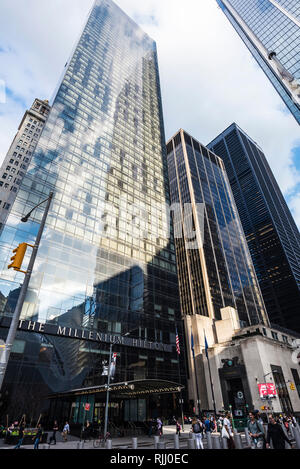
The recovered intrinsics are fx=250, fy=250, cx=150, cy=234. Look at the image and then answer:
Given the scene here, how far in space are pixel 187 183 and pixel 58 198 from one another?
321 feet

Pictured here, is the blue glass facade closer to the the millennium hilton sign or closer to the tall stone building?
the the millennium hilton sign

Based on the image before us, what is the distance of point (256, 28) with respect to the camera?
2625 inches

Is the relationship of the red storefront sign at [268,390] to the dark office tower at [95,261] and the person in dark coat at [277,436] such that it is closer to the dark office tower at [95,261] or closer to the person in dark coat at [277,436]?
the dark office tower at [95,261]

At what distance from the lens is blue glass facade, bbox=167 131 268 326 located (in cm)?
10538

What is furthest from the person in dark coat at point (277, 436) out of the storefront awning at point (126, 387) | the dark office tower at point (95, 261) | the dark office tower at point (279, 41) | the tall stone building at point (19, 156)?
the tall stone building at point (19, 156)

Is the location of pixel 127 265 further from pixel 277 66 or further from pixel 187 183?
pixel 187 183

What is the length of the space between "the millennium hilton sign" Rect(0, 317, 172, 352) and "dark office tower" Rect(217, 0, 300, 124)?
178ft

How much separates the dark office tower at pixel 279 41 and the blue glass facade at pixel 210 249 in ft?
223

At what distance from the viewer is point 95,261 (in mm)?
43594

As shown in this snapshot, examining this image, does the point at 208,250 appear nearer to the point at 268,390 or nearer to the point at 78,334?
the point at 268,390

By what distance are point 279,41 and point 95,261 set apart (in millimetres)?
65031

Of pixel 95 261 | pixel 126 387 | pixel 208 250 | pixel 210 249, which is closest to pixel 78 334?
pixel 126 387

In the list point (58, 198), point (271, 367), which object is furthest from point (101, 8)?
point (271, 367)

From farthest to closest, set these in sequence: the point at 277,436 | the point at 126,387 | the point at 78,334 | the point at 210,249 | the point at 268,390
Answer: the point at 210,249 → the point at 78,334 → the point at 268,390 → the point at 126,387 → the point at 277,436
